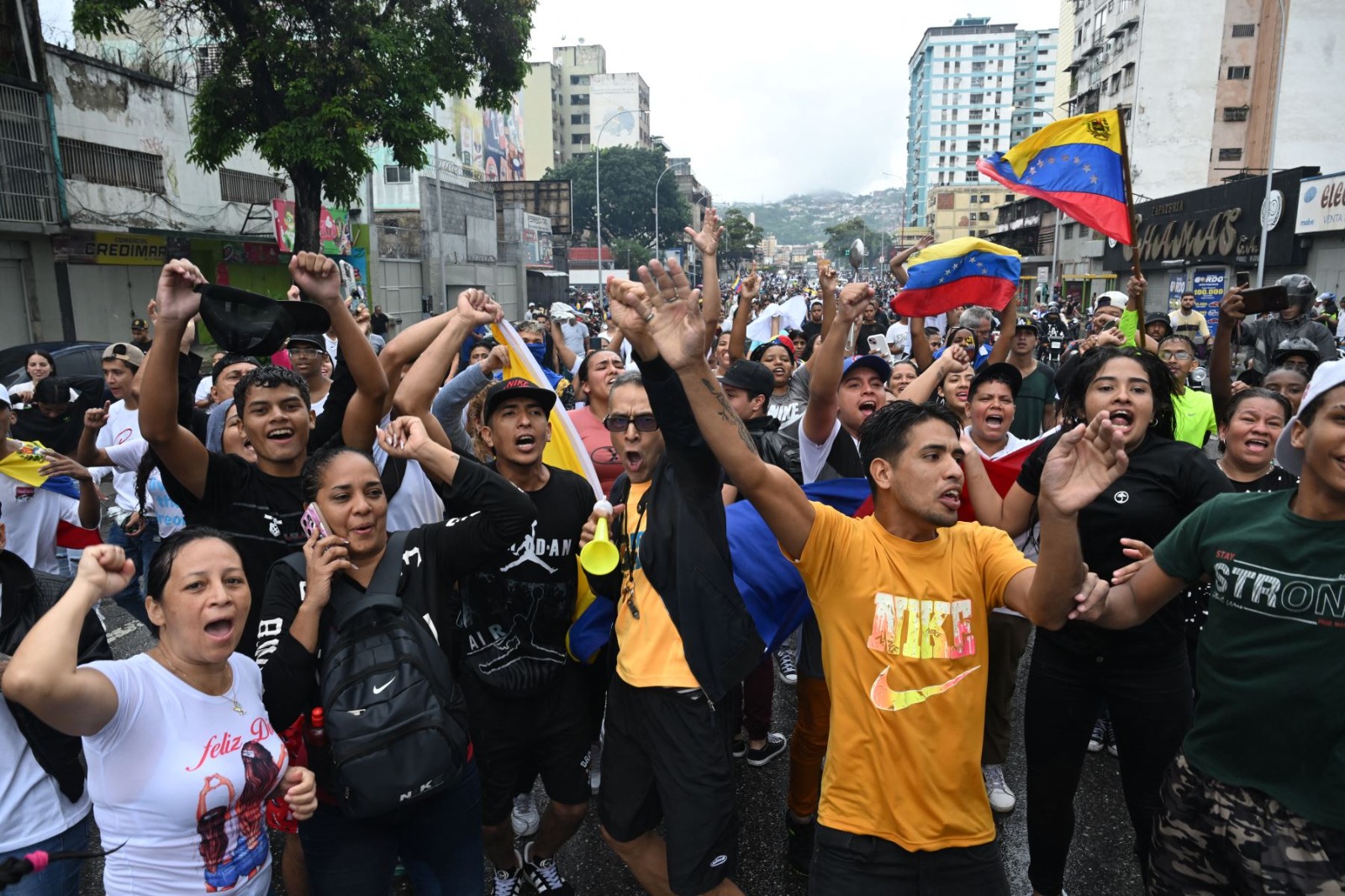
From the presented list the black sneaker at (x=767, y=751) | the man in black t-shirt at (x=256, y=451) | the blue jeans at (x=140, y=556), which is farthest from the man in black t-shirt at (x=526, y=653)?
the blue jeans at (x=140, y=556)

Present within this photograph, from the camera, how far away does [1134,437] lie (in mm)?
3064

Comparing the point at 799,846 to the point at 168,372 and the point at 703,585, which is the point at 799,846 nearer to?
the point at 703,585

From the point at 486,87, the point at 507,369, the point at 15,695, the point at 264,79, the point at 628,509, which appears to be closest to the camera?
the point at 15,695

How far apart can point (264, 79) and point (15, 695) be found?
60.0 feet

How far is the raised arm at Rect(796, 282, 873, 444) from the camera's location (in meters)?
3.64

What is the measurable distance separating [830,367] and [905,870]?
6.47 ft

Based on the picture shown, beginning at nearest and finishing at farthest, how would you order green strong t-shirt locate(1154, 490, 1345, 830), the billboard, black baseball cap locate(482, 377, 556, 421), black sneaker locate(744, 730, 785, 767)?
green strong t-shirt locate(1154, 490, 1345, 830), black baseball cap locate(482, 377, 556, 421), black sneaker locate(744, 730, 785, 767), the billboard

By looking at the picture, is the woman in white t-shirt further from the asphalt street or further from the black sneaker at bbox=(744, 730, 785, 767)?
the black sneaker at bbox=(744, 730, 785, 767)

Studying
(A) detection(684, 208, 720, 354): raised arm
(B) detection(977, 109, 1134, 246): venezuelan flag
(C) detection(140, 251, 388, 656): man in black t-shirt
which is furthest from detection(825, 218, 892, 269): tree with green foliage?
(C) detection(140, 251, 388, 656): man in black t-shirt

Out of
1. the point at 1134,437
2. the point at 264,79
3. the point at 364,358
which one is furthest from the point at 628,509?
the point at 264,79

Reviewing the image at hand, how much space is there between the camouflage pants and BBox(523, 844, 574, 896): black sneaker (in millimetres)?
2121

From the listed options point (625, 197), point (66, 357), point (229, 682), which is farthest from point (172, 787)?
point (625, 197)

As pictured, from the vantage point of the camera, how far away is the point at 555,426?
413 centimetres

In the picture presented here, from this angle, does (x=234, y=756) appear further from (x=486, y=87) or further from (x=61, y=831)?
(x=486, y=87)
